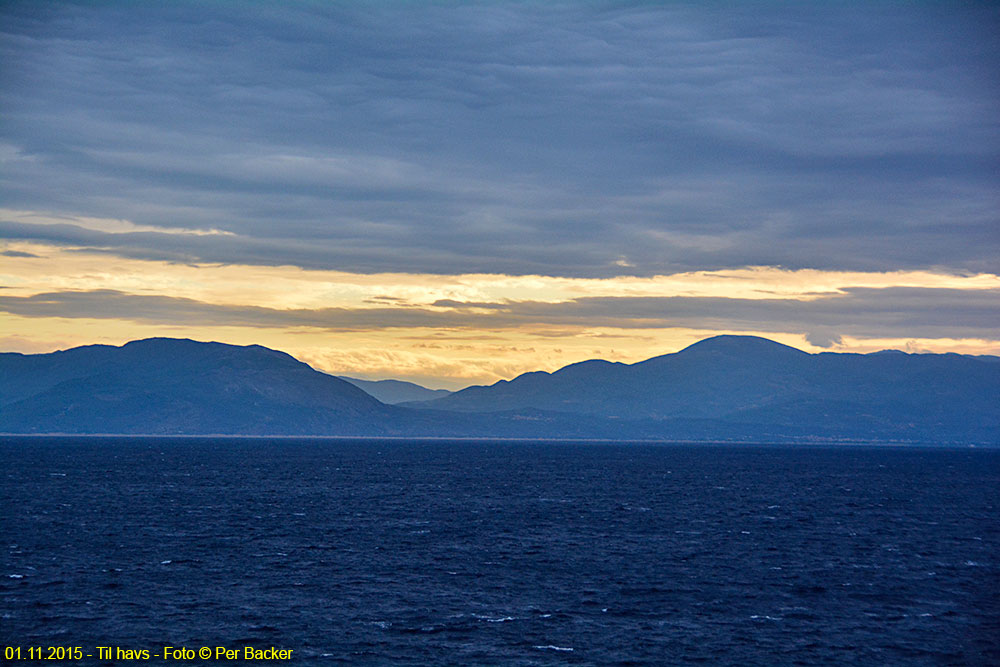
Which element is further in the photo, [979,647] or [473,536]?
[473,536]

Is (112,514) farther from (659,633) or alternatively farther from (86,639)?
(659,633)

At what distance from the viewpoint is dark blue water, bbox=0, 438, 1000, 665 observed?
201ft

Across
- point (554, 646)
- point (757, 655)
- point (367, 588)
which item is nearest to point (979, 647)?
point (757, 655)

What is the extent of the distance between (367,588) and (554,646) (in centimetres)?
2278

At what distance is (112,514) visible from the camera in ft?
411

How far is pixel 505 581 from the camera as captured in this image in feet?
268

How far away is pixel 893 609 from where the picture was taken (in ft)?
239

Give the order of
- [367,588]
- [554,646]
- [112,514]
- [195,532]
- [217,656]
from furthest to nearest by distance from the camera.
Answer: [112,514] < [195,532] < [367,588] < [554,646] < [217,656]

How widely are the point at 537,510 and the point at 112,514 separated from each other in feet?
200

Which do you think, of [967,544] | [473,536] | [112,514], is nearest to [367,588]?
[473,536]

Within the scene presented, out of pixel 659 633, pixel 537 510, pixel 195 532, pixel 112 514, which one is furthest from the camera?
pixel 537 510

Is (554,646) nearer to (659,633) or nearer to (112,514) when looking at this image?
(659,633)

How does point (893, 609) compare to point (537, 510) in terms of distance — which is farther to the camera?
point (537, 510)

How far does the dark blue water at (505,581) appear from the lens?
201 feet
